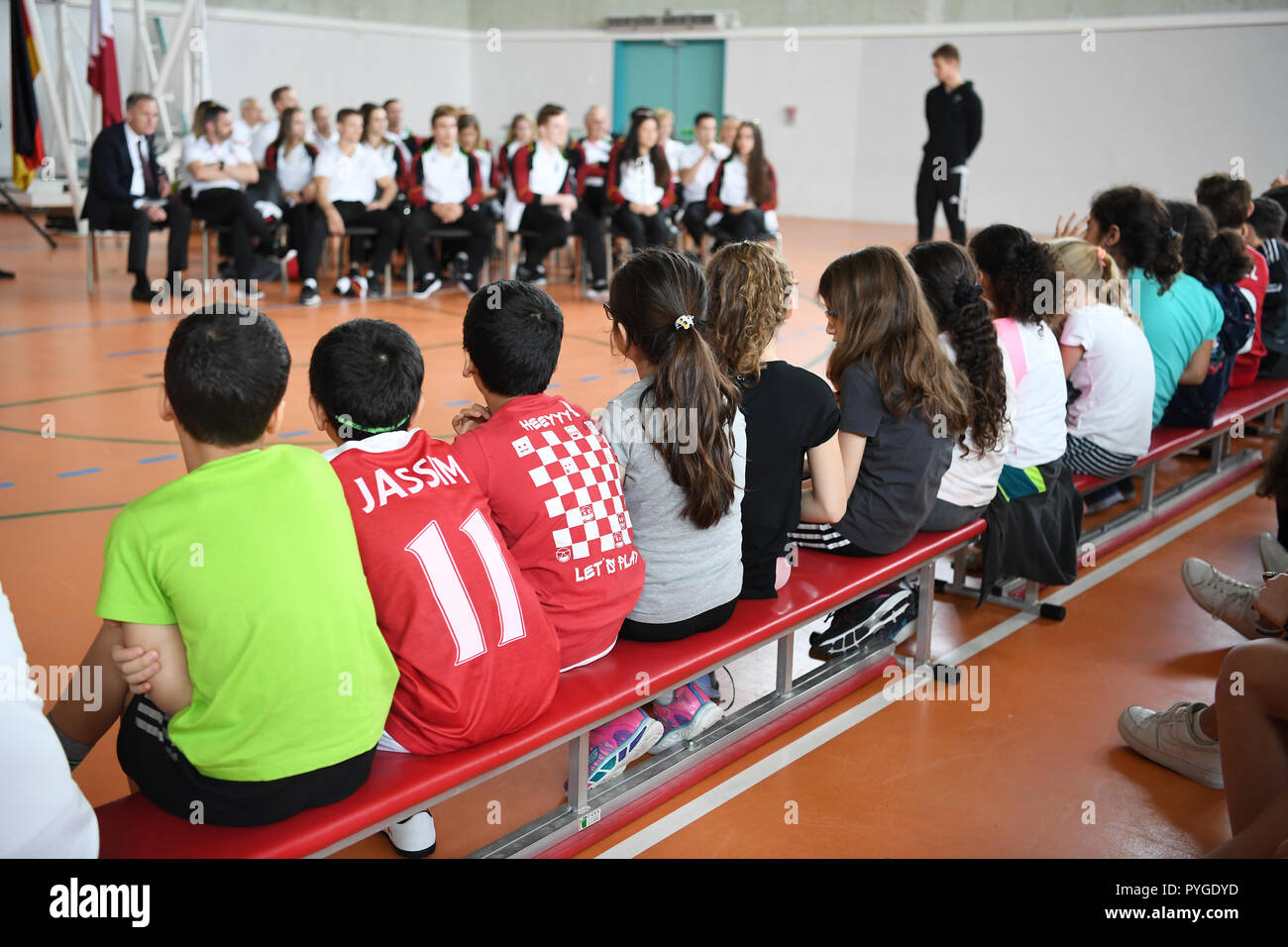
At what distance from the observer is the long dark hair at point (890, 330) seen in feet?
8.04

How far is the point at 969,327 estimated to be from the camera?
8.69 ft

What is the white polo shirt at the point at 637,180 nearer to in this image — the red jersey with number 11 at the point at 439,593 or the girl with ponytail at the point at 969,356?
the girl with ponytail at the point at 969,356

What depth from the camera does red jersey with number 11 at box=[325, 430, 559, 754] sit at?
1592 mm

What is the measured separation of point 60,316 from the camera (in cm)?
652

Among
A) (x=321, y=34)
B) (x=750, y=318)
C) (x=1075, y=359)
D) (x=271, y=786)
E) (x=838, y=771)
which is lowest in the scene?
(x=838, y=771)

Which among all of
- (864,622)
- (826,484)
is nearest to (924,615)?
(864,622)

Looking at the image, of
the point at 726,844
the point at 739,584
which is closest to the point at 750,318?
the point at 739,584

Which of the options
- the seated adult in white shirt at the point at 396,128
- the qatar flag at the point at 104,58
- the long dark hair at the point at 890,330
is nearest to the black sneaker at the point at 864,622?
the long dark hair at the point at 890,330

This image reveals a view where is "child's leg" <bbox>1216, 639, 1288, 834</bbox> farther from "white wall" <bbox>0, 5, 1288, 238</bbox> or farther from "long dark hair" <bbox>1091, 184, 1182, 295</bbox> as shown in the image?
"white wall" <bbox>0, 5, 1288, 238</bbox>

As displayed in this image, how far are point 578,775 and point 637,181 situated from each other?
6826 mm

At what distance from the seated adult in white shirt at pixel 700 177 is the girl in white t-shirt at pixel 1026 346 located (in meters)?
6.22

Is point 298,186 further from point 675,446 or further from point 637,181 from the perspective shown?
point 675,446
